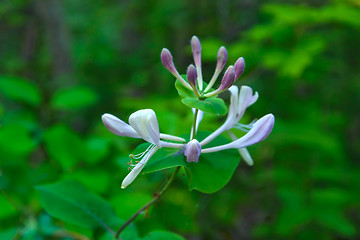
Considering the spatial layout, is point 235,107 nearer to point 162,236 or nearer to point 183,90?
point 183,90

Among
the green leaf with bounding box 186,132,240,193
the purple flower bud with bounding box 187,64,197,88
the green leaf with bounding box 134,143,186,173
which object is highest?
the purple flower bud with bounding box 187,64,197,88

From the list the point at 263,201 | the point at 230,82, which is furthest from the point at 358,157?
the point at 230,82

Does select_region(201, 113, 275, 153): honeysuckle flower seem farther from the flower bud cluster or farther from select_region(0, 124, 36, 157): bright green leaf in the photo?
select_region(0, 124, 36, 157): bright green leaf

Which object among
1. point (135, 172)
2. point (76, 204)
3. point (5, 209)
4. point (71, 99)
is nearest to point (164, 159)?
point (135, 172)

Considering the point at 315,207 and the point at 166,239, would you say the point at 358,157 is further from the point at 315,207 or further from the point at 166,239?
the point at 166,239

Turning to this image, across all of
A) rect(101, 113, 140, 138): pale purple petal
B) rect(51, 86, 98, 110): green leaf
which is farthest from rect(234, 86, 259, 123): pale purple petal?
rect(51, 86, 98, 110): green leaf

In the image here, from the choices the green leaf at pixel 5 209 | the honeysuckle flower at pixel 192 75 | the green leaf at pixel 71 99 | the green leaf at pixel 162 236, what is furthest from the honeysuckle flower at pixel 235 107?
the green leaf at pixel 71 99

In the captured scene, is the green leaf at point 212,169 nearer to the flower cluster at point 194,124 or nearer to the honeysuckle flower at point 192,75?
the flower cluster at point 194,124

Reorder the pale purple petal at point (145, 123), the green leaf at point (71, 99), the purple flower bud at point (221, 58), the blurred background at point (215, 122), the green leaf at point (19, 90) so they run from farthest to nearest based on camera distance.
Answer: the green leaf at point (71, 99) < the green leaf at point (19, 90) < the blurred background at point (215, 122) < the purple flower bud at point (221, 58) < the pale purple petal at point (145, 123)
